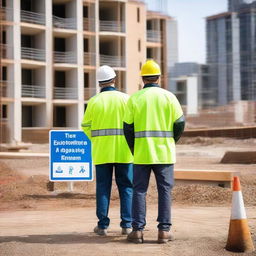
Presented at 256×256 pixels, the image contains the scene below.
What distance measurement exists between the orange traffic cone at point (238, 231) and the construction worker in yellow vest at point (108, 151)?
1420 millimetres

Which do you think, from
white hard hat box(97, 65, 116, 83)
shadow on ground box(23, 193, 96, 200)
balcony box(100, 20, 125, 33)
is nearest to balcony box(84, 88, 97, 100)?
balcony box(100, 20, 125, 33)

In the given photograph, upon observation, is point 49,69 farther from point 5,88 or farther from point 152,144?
point 152,144

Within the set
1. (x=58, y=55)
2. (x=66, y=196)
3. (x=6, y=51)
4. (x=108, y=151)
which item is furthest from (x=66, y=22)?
(x=108, y=151)

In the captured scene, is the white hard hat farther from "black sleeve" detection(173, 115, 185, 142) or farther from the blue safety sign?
the blue safety sign

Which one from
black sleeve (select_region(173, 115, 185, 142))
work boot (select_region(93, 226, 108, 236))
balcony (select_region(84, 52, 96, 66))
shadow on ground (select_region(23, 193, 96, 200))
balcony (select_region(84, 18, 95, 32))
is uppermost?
balcony (select_region(84, 18, 95, 32))

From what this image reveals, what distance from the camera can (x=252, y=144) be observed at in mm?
37594

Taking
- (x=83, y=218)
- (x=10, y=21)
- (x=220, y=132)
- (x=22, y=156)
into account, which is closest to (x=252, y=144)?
(x=220, y=132)

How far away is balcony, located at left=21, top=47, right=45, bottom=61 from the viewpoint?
53.2 metres

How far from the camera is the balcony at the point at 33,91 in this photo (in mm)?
53031

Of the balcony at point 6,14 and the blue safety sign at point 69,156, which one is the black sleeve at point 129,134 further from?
the balcony at point 6,14

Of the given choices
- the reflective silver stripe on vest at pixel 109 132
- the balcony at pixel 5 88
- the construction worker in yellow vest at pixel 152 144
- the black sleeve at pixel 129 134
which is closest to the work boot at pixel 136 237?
the construction worker in yellow vest at pixel 152 144

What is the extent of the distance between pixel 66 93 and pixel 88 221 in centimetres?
4669

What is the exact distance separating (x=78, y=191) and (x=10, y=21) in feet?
130

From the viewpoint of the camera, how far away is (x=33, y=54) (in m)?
53.3
